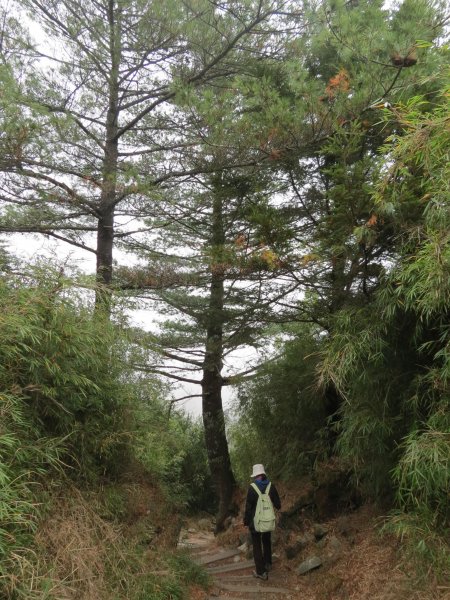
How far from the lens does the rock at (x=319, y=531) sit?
229 inches

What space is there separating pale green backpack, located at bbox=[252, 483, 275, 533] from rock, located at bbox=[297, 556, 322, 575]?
533mm

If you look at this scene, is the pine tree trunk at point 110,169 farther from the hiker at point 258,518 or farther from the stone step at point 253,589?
the stone step at point 253,589

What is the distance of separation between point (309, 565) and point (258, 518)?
0.75 m

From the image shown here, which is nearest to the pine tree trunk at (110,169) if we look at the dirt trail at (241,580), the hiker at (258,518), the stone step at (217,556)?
the hiker at (258,518)

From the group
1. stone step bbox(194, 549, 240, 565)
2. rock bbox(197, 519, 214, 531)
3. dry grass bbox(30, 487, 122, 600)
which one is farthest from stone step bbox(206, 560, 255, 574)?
rock bbox(197, 519, 214, 531)

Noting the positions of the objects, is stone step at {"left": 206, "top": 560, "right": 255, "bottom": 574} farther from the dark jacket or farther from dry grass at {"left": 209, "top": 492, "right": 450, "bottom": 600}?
the dark jacket

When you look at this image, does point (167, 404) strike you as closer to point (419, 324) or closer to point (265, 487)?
point (265, 487)

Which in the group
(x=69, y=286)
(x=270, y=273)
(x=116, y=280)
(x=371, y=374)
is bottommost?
(x=371, y=374)

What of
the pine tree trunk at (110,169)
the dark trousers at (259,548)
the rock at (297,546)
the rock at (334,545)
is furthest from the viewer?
the rock at (297,546)

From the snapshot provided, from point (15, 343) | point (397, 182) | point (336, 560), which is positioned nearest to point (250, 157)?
point (397, 182)

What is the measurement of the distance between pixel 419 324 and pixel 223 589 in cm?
365

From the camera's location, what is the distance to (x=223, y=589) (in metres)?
5.19

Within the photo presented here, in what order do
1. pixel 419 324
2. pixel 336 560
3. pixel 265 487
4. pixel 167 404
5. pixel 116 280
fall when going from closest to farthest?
1. pixel 419 324
2. pixel 336 560
3. pixel 265 487
4. pixel 116 280
5. pixel 167 404

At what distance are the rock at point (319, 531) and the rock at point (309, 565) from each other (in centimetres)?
40
